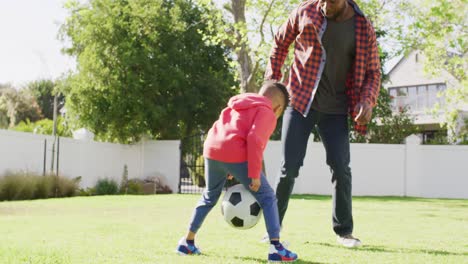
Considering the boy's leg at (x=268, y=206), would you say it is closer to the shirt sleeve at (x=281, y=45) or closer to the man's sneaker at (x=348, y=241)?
the man's sneaker at (x=348, y=241)

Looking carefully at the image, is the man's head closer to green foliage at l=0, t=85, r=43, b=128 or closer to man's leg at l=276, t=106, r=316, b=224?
man's leg at l=276, t=106, r=316, b=224

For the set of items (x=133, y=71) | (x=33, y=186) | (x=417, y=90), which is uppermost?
(x=417, y=90)

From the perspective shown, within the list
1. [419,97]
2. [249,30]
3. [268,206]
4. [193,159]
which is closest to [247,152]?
[268,206]

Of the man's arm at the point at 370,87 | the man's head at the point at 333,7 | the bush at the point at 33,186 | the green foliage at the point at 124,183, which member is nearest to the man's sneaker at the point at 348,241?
the man's arm at the point at 370,87

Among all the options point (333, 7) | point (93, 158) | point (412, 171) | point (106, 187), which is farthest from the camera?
point (412, 171)

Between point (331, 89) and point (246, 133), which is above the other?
point (331, 89)

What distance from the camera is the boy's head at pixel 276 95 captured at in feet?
12.7

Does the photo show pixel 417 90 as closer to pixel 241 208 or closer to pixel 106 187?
pixel 106 187

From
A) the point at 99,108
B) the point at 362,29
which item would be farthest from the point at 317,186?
the point at 362,29

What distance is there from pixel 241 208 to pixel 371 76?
1624 mm

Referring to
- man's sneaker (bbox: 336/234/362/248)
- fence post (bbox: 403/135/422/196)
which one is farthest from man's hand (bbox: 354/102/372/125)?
fence post (bbox: 403/135/422/196)

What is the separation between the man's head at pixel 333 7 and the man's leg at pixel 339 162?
786 millimetres

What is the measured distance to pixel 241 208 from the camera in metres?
3.99

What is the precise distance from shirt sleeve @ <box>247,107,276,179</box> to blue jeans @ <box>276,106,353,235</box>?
0.92 m
